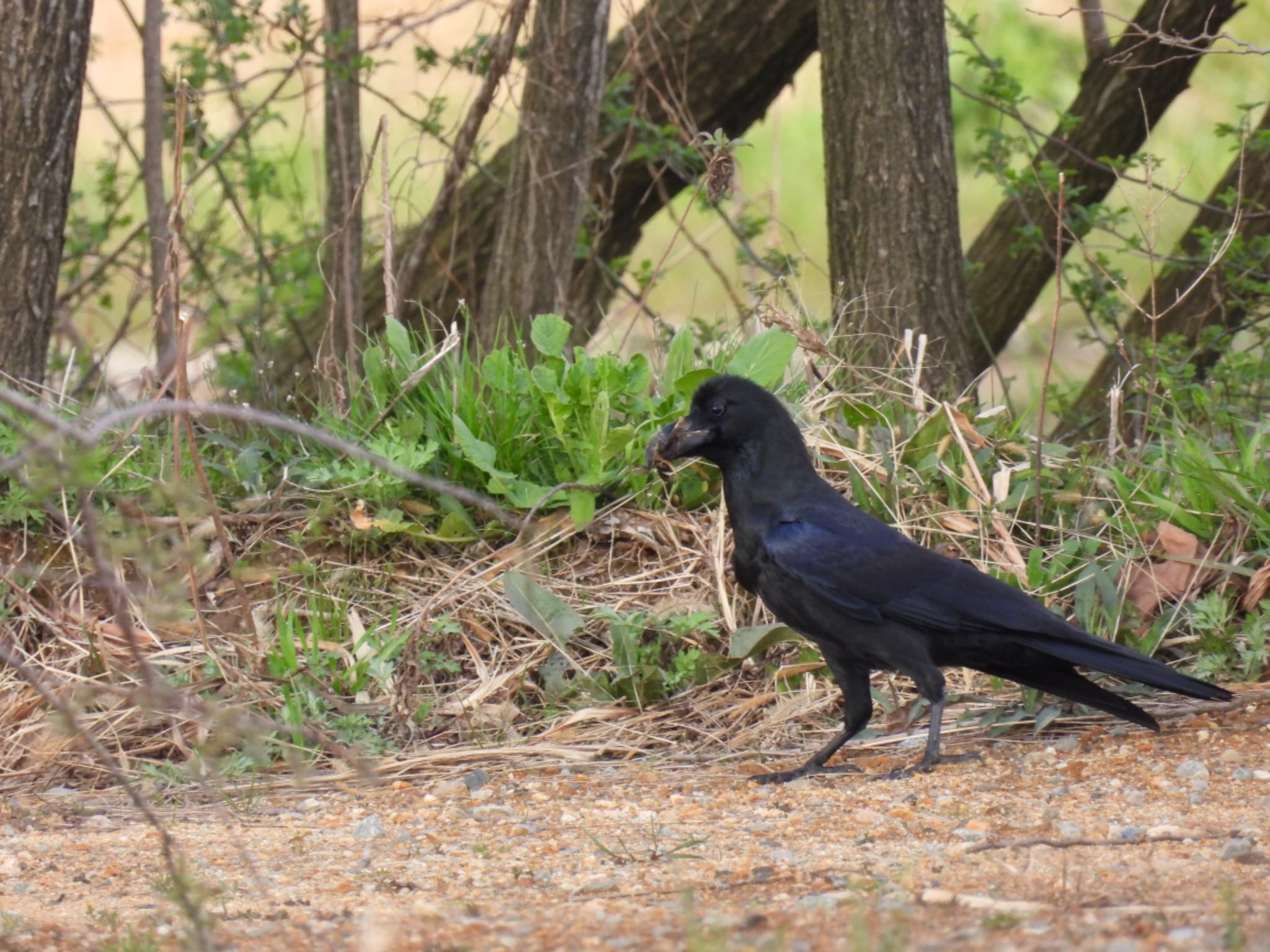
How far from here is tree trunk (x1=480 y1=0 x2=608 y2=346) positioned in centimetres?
628

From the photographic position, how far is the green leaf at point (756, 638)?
167 inches

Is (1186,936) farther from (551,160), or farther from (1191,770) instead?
(551,160)

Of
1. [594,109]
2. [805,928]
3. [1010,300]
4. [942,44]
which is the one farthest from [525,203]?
[805,928]

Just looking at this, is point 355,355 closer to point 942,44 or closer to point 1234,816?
point 942,44

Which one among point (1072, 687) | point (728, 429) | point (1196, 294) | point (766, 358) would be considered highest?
point (1196, 294)

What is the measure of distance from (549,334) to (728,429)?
1068mm

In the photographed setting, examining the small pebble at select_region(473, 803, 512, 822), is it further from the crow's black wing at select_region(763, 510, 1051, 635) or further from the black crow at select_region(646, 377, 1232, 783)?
the crow's black wing at select_region(763, 510, 1051, 635)

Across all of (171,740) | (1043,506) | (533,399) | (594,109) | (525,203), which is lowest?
(171,740)

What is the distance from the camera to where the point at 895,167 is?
229 inches

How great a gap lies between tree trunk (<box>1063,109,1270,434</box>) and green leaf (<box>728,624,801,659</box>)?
7.95 ft

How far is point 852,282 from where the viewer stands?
6.06 metres

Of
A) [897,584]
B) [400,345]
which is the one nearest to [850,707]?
[897,584]

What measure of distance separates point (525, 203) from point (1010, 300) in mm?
2386

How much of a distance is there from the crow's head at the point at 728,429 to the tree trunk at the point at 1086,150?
3120 mm
